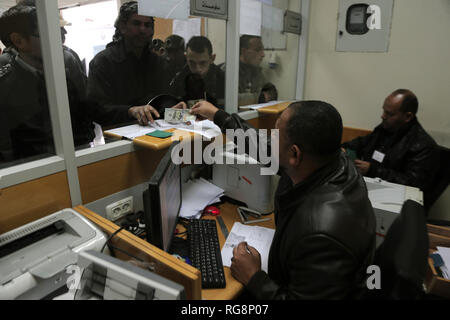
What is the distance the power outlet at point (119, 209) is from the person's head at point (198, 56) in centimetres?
111

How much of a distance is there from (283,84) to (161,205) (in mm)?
2146

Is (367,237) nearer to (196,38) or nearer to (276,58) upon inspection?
(196,38)

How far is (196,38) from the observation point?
7.24 feet

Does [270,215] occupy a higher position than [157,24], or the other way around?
[157,24]

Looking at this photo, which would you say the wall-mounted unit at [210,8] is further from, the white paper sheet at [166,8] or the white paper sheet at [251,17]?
the white paper sheet at [251,17]

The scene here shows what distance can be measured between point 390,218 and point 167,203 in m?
1.14

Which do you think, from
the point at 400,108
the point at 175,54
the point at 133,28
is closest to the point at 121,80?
the point at 133,28

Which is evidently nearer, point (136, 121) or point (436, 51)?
point (136, 121)

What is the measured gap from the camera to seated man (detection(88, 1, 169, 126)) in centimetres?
169

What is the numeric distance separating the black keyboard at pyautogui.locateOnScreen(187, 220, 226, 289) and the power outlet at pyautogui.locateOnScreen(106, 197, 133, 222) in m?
0.30

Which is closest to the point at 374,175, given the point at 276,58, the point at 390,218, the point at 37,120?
the point at 390,218

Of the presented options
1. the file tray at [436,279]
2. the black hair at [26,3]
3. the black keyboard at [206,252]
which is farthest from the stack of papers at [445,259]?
the black hair at [26,3]

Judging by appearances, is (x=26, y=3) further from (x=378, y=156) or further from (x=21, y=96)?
(x=378, y=156)

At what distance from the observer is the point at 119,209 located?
1.41 m
